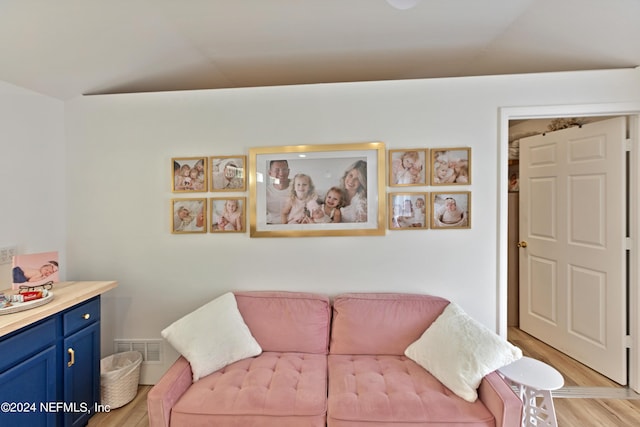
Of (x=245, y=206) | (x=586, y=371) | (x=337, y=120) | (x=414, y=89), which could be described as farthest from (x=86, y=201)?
(x=586, y=371)

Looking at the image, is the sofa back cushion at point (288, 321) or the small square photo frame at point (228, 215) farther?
the small square photo frame at point (228, 215)

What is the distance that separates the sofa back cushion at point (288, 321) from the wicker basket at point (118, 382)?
38.3 inches

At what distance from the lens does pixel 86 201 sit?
2316mm

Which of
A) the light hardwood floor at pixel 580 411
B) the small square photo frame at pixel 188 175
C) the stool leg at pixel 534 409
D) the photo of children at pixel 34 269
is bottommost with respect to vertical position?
the light hardwood floor at pixel 580 411

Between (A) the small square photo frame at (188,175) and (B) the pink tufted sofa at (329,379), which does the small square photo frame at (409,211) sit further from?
(A) the small square photo frame at (188,175)

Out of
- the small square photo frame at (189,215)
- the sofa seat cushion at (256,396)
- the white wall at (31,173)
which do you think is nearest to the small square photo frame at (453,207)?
the sofa seat cushion at (256,396)

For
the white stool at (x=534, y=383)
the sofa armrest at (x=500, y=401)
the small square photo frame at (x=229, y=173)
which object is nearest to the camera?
the sofa armrest at (x=500, y=401)

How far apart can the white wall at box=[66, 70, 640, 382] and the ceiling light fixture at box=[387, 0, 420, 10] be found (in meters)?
0.59

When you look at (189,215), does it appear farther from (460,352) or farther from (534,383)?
(534,383)

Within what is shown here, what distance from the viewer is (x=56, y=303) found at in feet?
5.38

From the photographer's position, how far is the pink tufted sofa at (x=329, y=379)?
1.41 metres

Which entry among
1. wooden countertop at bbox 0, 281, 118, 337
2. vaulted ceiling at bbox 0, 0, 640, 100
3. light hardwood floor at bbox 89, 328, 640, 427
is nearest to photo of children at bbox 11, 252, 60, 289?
wooden countertop at bbox 0, 281, 118, 337

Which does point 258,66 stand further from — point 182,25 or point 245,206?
point 245,206

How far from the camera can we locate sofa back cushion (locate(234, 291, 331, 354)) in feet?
6.42
